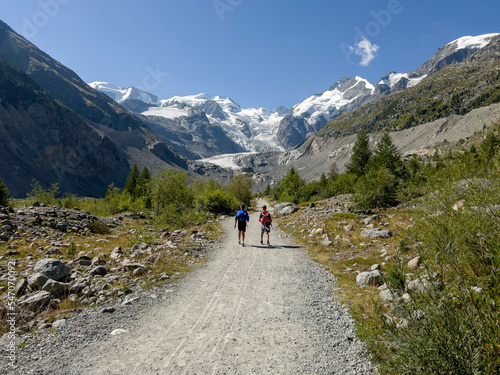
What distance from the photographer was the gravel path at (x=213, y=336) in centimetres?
511

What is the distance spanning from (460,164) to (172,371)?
8.34 m

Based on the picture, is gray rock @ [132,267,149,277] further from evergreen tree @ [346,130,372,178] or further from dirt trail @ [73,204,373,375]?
evergreen tree @ [346,130,372,178]

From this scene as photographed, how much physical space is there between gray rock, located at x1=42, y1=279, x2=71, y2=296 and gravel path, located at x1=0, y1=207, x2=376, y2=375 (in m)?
1.46

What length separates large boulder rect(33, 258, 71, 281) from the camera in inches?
340

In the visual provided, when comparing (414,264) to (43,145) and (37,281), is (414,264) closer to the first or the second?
(37,281)

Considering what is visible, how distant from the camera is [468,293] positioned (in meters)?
3.85

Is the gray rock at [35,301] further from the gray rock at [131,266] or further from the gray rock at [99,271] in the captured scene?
the gray rock at [131,266]

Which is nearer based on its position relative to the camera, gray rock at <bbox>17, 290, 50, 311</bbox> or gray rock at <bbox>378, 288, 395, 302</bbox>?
gray rock at <bbox>17, 290, 50, 311</bbox>

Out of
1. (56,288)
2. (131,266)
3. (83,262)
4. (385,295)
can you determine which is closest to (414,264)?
(385,295)

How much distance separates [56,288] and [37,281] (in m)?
0.81

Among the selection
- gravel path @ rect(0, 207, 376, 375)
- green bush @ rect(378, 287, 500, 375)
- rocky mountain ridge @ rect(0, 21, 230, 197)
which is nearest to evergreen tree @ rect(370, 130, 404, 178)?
gravel path @ rect(0, 207, 376, 375)

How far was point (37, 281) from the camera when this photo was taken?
820 centimetres

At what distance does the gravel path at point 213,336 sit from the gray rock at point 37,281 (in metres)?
2.17

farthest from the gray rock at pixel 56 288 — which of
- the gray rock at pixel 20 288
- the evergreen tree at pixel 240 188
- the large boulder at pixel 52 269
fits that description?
the evergreen tree at pixel 240 188
